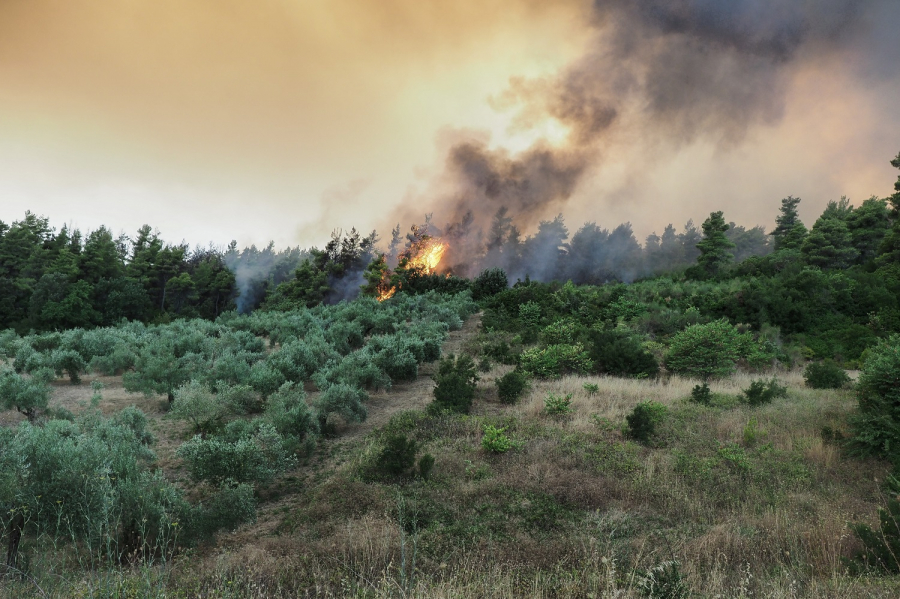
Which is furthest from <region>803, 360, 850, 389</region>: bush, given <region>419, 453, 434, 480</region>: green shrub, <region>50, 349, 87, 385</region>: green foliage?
<region>50, 349, 87, 385</region>: green foliage

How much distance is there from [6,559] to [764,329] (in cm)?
2849

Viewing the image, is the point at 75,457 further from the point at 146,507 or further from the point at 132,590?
the point at 132,590

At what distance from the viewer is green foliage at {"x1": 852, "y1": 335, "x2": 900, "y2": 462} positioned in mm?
8735

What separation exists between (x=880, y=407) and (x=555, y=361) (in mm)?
10088

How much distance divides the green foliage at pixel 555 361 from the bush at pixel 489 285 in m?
22.0

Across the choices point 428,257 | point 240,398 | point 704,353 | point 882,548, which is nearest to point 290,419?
point 240,398

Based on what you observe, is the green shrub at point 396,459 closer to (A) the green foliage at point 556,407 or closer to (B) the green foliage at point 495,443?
(B) the green foliage at point 495,443

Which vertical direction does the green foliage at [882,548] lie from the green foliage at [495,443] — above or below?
below

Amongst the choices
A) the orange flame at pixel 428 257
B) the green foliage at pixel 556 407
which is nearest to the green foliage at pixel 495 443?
the green foliage at pixel 556 407

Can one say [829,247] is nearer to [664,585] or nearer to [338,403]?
[338,403]

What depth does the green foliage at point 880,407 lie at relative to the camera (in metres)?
8.74

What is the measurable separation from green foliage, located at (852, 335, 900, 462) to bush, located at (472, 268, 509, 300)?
31700 mm

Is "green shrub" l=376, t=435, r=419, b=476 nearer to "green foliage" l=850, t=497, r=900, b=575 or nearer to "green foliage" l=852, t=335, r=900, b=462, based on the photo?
"green foliage" l=850, t=497, r=900, b=575

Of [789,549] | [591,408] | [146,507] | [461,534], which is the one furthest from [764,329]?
[146,507]
